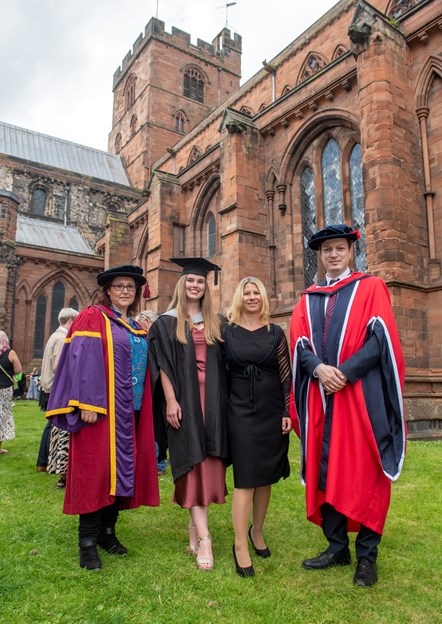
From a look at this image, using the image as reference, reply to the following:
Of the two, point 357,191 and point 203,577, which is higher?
point 357,191

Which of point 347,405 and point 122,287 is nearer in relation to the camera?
point 347,405

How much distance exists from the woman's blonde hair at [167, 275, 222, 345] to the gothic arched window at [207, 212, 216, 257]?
14862 mm

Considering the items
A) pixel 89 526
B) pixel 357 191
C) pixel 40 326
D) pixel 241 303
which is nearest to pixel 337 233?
pixel 241 303

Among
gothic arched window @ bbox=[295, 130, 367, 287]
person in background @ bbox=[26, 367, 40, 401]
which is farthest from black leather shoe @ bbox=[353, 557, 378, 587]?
person in background @ bbox=[26, 367, 40, 401]

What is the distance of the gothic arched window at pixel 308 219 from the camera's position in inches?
530

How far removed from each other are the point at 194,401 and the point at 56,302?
25408mm

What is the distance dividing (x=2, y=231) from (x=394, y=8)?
19.0 metres

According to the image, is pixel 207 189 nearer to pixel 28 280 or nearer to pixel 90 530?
pixel 28 280

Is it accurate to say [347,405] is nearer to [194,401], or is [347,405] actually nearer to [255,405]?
[255,405]

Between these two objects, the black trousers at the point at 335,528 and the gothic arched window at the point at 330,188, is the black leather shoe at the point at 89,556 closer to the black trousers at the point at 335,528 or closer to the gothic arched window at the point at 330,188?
the black trousers at the point at 335,528

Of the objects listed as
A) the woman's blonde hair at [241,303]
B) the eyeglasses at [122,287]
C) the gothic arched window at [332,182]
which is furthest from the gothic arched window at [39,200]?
the woman's blonde hair at [241,303]

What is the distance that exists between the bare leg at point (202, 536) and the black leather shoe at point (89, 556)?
654 millimetres

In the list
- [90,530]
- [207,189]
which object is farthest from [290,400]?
[207,189]

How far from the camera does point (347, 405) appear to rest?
9.58ft
